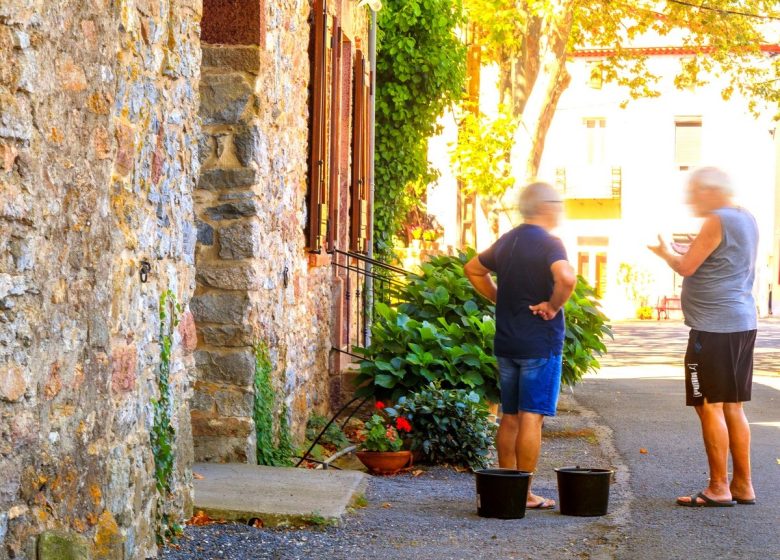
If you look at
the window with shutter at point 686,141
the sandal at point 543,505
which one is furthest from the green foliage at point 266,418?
the window with shutter at point 686,141

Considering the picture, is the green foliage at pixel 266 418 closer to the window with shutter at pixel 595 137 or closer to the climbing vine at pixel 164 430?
the climbing vine at pixel 164 430

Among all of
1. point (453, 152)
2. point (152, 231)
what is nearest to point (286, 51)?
point (152, 231)

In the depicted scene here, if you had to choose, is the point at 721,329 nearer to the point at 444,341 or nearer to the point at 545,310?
the point at 545,310

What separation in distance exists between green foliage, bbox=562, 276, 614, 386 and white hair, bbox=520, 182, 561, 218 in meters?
3.61

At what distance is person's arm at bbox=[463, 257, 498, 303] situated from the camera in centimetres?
670

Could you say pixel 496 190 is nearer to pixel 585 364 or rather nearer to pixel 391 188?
pixel 391 188

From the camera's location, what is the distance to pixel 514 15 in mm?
21031

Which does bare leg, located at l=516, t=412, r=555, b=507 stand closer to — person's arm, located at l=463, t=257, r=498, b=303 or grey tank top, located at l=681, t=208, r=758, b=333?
person's arm, located at l=463, t=257, r=498, b=303

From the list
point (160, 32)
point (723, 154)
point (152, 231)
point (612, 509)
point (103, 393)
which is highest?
point (723, 154)

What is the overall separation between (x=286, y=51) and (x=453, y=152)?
49.7 ft

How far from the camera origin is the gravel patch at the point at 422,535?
523cm

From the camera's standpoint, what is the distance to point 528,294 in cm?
633

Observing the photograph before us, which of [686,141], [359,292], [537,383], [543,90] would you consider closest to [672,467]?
[537,383]

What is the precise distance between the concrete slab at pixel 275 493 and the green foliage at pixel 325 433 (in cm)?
203
